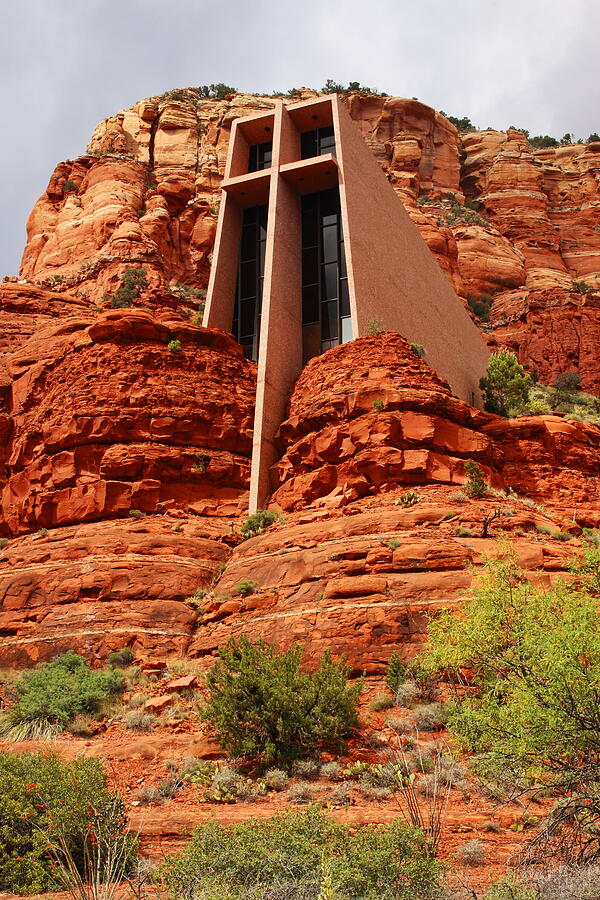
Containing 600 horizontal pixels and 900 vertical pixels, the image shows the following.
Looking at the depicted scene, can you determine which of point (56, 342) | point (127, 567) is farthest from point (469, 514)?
point (56, 342)

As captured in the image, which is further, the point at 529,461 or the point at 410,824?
the point at 529,461

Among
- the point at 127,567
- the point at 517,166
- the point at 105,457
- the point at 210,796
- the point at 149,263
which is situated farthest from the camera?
the point at 517,166

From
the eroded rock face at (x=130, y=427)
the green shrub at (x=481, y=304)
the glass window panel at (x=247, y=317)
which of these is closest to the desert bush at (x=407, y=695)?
the eroded rock face at (x=130, y=427)

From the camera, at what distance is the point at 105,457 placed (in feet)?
71.1

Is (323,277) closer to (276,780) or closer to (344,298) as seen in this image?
(344,298)

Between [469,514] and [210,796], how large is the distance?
28.7ft

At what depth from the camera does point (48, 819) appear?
346 inches

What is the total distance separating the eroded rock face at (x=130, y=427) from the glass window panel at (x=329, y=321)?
372cm

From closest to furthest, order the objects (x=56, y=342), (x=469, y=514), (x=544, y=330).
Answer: (x=469, y=514) < (x=56, y=342) < (x=544, y=330)

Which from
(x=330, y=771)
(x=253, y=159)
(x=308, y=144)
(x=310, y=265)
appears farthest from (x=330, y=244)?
(x=330, y=771)

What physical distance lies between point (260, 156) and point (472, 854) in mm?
29149

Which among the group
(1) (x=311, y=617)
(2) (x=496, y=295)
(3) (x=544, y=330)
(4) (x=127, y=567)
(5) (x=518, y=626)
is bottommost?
(5) (x=518, y=626)

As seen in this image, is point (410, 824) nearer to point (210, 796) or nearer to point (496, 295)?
point (210, 796)

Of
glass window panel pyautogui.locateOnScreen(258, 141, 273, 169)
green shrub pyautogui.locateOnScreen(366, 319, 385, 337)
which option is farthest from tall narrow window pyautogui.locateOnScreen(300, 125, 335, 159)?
green shrub pyautogui.locateOnScreen(366, 319, 385, 337)
